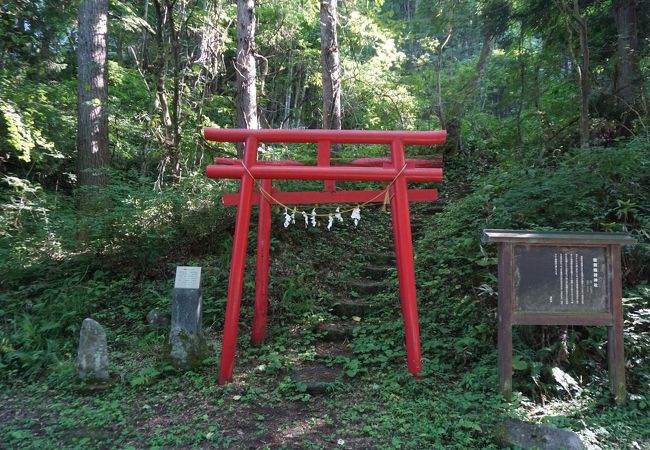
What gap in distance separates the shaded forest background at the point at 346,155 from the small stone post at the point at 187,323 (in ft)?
3.29

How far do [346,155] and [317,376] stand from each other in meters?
7.38

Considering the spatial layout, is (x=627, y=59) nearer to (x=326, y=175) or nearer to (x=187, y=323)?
(x=326, y=175)

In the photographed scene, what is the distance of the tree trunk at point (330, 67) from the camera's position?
10750 millimetres

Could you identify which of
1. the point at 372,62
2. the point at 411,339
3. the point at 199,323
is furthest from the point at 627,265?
the point at 372,62

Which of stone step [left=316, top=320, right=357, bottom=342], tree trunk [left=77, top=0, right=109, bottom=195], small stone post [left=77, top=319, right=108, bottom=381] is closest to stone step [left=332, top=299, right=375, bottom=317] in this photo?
stone step [left=316, top=320, right=357, bottom=342]

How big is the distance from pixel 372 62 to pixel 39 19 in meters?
8.60

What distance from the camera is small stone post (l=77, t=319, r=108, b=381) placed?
4652 millimetres

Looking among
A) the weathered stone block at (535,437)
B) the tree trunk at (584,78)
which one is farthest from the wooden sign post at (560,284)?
the tree trunk at (584,78)

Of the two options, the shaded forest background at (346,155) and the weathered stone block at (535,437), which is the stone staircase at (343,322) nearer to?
the shaded forest background at (346,155)

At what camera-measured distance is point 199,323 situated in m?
5.51

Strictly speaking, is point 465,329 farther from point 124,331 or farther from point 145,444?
point 124,331

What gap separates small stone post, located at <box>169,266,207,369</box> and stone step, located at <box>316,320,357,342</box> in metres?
1.55

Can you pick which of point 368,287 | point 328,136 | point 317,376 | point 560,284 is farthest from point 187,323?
point 560,284

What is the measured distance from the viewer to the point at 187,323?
5410 mm
